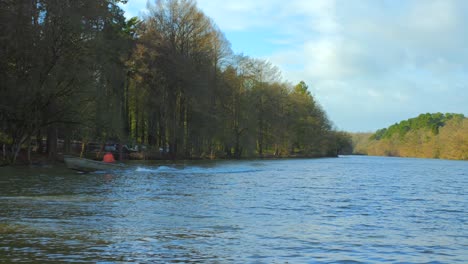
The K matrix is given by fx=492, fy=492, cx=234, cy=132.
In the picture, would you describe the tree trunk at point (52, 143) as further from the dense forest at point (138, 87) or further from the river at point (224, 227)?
the river at point (224, 227)

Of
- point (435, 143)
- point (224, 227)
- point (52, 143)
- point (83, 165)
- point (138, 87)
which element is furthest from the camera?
point (435, 143)

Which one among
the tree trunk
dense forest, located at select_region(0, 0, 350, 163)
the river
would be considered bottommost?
the river

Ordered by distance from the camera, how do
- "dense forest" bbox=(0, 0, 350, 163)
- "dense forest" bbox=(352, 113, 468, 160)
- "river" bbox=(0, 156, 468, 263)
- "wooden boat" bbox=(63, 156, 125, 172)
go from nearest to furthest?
1. "river" bbox=(0, 156, 468, 263)
2. "wooden boat" bbox=(63, 156, 125, 172)
3. "dense forest" bbox=(0, 0, 350, 163)
4. "dense forest" bbox=(352, 113, 468, 160)

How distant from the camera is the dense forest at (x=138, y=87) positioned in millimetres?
38625

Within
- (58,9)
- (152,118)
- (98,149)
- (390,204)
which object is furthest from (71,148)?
(390,204)

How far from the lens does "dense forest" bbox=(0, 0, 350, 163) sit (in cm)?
3862

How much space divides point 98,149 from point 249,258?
51.8 meters

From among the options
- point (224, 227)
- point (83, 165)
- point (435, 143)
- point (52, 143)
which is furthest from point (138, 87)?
point (435, 143)

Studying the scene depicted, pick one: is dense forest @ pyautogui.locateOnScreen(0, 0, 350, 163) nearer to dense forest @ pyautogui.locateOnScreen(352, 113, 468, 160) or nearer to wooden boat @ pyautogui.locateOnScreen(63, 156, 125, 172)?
wooden boat @ pyautogui.locateOnScreen(63, 156, 125, 172)

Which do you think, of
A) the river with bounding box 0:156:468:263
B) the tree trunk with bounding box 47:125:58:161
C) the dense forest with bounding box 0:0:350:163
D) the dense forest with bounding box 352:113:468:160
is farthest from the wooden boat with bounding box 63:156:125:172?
the dense forest with bounding box 352:113:468:160

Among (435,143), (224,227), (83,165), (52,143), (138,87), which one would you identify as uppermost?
(138,87)

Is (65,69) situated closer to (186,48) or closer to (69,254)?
(186,48)

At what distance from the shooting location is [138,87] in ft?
200

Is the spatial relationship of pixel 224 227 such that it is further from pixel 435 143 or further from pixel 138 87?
pixel 435 143
